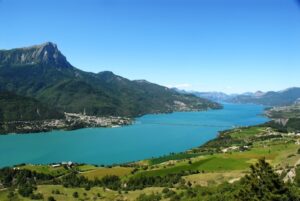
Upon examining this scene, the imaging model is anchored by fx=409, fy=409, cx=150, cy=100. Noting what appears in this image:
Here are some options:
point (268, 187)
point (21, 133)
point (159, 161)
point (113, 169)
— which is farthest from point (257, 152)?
point (21, 133)

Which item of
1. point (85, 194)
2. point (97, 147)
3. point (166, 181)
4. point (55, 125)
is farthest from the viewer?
point (55, 125)

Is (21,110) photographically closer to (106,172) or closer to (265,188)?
(106,172)

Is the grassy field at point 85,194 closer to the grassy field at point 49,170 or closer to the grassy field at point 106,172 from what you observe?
the grassy field at point 106,172

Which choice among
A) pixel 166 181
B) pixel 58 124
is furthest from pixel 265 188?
pixel 58 124

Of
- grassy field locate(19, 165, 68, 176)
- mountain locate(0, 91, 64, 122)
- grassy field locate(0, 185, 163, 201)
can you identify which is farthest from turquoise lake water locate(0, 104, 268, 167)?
grassy field locate(0, 185, 163, 201)

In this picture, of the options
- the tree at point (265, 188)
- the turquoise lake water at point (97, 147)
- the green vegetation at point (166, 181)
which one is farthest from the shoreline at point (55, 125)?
the tree at point (265, 188)
